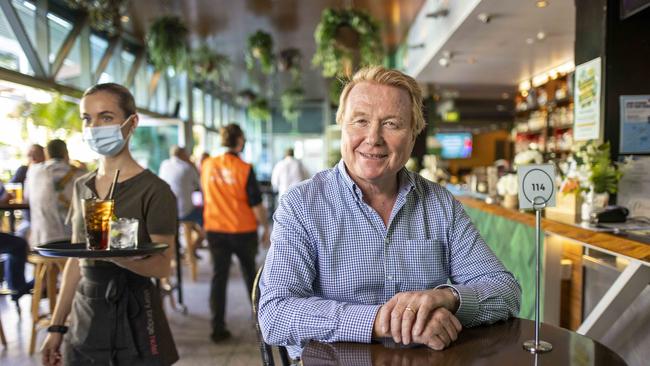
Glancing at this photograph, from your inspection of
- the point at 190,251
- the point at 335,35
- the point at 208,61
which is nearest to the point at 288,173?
the point at 208,61

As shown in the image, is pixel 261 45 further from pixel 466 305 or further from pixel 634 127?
pixel 466 305

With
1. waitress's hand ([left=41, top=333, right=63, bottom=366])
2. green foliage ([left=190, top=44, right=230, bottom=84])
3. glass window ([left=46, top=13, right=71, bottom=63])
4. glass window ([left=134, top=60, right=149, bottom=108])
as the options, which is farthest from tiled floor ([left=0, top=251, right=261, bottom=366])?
glass window ([left=134, top=60, right=149, bottom=108])

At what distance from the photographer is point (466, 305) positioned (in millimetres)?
1351

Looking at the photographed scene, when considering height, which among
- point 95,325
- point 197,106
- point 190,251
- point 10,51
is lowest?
point 190,251

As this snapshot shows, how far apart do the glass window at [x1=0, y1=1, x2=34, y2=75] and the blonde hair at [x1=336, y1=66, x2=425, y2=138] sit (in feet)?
17.6

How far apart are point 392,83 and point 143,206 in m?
1.03

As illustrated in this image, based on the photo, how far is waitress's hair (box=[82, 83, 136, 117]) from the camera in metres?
1.98

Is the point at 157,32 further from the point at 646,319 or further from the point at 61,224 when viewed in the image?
the point at 646,319

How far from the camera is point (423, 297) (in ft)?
4.23

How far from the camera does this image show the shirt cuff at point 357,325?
1.27 m

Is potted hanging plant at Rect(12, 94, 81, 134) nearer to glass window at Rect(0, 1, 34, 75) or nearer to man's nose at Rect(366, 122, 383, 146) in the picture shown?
glass window at Rect(0, 1, 34, 75)

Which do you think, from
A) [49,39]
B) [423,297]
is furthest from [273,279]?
[49,39]

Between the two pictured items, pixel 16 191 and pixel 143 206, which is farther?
pixel 16 191

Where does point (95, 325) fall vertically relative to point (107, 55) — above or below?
below
